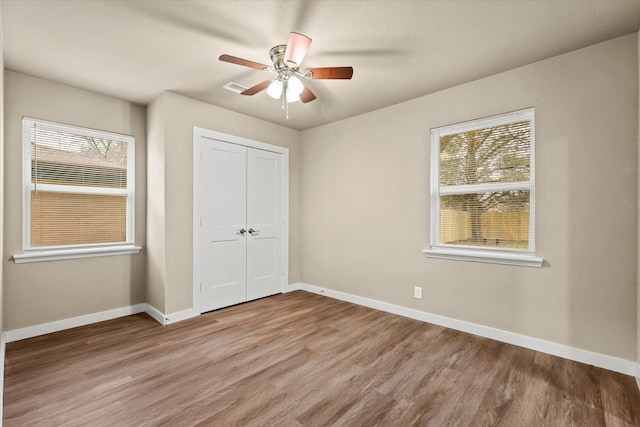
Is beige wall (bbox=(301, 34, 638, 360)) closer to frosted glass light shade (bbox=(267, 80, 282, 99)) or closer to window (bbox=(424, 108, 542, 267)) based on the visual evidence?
window (bbox=(424, 108, 542, 267))

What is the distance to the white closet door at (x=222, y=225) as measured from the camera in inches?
147

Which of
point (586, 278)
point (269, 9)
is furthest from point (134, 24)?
point (586, 278)

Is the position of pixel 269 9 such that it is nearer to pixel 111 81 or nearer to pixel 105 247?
pixel 111 81

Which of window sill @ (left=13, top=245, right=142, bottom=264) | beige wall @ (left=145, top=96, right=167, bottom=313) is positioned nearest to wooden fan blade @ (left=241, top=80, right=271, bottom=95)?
beige wall @ (left=145, top=96, right=167, bottom=313)

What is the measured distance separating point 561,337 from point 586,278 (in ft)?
1.82

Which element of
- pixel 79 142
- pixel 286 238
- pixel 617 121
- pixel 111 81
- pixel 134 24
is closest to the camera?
pixel 134 24

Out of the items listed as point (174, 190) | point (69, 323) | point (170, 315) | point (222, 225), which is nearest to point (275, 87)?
point (174, 190)

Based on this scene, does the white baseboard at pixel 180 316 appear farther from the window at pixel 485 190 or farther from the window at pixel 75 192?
the window at pixel 485 190

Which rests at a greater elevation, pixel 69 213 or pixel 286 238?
pixel 69 213

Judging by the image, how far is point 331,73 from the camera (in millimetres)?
Answer: 2297

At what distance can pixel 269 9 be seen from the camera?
2.02m

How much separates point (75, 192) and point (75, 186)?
0.22ft

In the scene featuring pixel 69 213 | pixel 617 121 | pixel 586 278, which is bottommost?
pixel 586 278

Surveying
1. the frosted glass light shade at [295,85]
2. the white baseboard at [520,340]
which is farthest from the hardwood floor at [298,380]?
the frosted glass light shade at [295,85]
